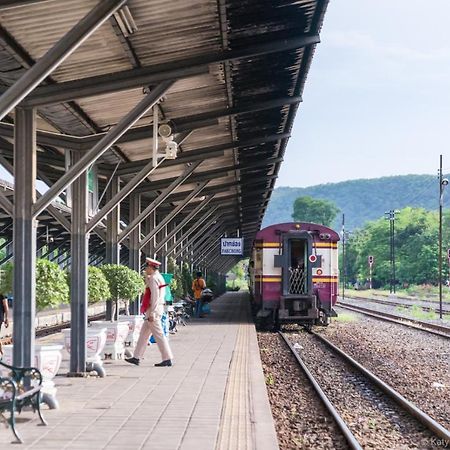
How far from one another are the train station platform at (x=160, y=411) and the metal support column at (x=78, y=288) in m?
0.33

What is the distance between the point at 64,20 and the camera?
798 cm

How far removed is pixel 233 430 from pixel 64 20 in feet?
13.6

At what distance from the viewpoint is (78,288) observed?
10.9 m

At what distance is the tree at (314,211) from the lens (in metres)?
166

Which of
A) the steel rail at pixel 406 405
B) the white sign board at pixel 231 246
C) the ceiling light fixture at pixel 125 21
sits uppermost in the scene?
the ceiling light fixture at pixel 125 21

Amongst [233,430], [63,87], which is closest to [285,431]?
[233,430]

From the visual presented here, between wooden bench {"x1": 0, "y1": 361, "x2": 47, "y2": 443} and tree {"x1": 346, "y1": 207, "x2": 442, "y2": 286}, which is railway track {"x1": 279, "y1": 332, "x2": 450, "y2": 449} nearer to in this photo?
wooden bench {"x1": 0, "y1": 361, "x2": 47, "y2": 443}

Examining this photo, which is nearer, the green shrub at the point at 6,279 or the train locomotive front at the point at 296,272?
the green shrub at the point at 6,279

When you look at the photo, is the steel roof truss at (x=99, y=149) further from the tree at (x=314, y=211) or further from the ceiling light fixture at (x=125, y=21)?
the tree at (x=314, y=211)

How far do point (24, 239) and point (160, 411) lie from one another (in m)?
2.23

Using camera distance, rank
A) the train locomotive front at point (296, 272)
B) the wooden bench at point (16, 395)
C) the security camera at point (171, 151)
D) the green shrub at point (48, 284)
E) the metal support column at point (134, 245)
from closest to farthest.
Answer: the wooden bench at point (16, 395)
the green shrub at point (48, 284)
the security camera at point (171, 151)
the metal support column at point (134, 245)
the train locomotive front at point (296, 272)

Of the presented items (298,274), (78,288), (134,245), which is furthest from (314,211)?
(78,288)

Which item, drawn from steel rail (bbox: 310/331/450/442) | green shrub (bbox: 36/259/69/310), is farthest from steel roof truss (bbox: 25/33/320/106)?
steel rail (bbox: 310/331/450/442)

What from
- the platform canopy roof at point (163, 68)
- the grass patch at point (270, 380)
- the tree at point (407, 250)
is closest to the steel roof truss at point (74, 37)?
the platform canopy roof at point (163, 68)
